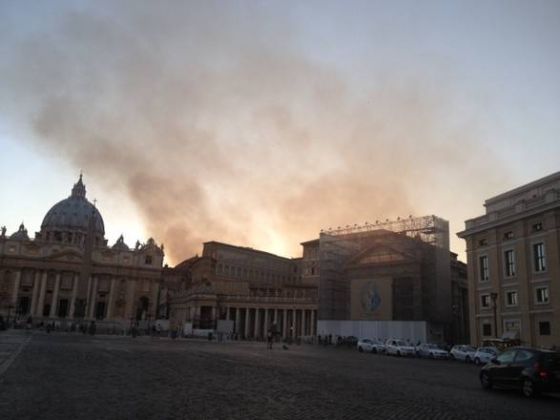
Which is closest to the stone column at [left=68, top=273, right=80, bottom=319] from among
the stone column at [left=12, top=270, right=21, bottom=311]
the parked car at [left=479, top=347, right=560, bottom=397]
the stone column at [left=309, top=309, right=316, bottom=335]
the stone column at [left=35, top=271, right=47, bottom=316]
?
the stone column at [left=35, top=271, right=47, bottom=316]

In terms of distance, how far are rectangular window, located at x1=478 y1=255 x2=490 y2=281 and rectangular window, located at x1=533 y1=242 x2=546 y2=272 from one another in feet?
19.2

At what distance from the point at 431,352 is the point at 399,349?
325cm

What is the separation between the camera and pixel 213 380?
52.1ft

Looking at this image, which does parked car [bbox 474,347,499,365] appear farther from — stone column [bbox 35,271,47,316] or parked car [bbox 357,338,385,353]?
stone column [bbox 35,271,47,316]

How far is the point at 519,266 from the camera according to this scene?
41219 mm

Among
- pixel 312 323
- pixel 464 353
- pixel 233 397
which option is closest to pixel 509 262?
pixel 464 353

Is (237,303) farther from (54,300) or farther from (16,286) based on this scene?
(16,286)

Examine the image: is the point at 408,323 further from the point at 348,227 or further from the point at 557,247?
the point at 557,247

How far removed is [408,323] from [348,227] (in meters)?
16.8

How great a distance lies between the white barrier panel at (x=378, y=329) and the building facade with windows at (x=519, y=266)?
1241 cm

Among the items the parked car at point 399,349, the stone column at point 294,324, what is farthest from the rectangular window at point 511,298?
the stone column at point 294,324

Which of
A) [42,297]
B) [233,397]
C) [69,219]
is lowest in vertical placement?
[233,397]

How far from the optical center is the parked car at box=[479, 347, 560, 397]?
14789mm

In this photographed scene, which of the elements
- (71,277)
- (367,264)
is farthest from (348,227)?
(71,277)
